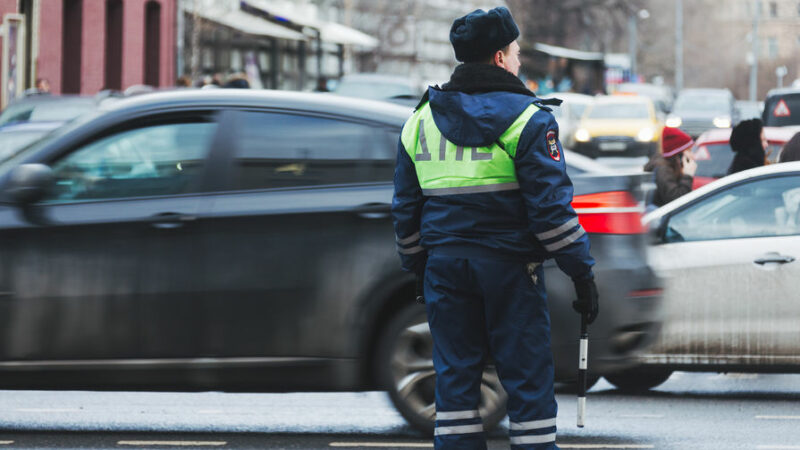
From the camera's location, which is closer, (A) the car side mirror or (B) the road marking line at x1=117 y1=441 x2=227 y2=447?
(A) the car side mirror

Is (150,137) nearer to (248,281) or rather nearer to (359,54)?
(248,281)

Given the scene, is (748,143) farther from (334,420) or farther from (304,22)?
Result: (304,22)

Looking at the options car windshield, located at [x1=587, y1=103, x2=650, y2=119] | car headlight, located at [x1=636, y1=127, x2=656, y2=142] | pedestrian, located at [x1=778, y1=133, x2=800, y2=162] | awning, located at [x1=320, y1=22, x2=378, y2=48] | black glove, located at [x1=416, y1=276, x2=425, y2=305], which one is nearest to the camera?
black glove, located at [x1=416, y1=276, x2=425, y2=305]

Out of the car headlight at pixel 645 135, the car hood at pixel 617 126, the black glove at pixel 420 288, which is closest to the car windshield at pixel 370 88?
the car hood at pixel 617 126

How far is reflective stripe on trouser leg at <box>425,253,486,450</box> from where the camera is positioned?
16.0ft

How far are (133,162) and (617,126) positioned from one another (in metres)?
27.3

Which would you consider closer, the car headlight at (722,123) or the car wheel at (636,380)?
the car wheel at (636,380)

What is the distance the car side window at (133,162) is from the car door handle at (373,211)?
2.53ft

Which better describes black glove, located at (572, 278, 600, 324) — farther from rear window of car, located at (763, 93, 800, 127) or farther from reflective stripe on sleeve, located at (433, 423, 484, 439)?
rear window of car, located at (763, 93, 800, 127)

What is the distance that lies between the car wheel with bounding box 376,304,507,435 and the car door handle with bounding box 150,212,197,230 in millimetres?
1029

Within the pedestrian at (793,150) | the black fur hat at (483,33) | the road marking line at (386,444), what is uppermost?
the black fur hat at (483,33)

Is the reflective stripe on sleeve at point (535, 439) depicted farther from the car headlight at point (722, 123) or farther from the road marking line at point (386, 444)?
the car headlight at point (722, 123)

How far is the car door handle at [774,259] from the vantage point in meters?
8.38

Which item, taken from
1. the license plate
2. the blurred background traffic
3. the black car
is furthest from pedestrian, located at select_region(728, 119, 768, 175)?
the license plate
